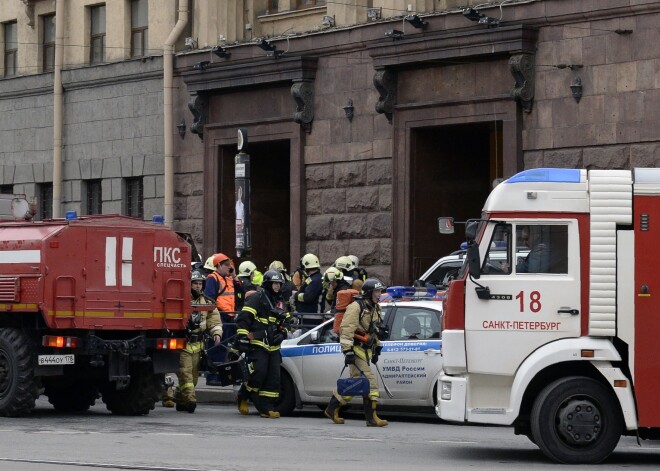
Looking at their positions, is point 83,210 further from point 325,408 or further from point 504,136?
point 325,408

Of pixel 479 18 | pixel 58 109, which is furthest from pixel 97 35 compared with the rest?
pixel 479 18

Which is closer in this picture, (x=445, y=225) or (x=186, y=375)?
(x=186, y=375)

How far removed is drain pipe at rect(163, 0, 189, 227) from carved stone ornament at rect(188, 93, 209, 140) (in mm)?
613

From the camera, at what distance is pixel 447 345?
15.1m

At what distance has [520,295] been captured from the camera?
1479 centimetres

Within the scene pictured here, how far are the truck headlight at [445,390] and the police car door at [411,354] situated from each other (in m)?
3.49

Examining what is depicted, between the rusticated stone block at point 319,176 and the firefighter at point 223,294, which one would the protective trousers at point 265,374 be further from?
the rusticated stone block at point 319,176

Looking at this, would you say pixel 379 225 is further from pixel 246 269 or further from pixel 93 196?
pixel 93 196

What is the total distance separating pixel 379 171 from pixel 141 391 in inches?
441

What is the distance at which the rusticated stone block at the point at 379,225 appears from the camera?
98.9ft

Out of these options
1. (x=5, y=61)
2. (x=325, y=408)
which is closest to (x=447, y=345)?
(x=325, y=408)

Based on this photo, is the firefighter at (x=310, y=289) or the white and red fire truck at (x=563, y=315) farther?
the firefighter at (x=310, y=289)

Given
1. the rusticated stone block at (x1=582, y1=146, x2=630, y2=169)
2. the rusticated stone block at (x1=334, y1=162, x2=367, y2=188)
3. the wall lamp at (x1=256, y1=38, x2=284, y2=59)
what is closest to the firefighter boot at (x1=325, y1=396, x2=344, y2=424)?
the rusticated stone block at (x1=582, y1=146, x2=630, y2=169)

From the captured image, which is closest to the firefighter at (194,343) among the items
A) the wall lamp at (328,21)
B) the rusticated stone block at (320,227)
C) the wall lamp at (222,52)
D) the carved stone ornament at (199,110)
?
the rusticated stone block at (320,227)
